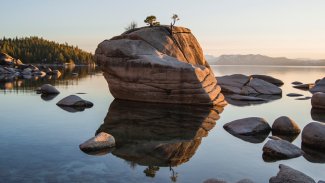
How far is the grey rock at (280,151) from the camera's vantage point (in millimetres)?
11999

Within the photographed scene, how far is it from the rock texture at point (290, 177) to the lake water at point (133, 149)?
1.57 ft

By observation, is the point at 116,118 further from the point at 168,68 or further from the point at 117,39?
the point at 117,39

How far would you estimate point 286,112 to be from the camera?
23.3 m

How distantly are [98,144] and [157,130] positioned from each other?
413 centimetres

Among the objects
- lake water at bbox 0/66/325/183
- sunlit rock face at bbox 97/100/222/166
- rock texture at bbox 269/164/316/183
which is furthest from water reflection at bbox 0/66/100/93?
rock texture at bbox 269/164/316/183

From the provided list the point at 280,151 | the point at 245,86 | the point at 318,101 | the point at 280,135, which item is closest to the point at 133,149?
the point at 280,151

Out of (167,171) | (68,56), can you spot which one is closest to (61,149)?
(167,171)

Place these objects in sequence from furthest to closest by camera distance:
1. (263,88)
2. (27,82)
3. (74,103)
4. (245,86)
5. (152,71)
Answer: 1. (27,82)
2. (263,88)
3. (245,86)
4. (152,71)
5. (74,103)

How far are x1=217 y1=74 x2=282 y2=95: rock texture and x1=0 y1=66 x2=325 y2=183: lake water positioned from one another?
47.2ft

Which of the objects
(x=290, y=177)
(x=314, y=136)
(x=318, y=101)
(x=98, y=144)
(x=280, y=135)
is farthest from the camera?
(x=318, y=101)

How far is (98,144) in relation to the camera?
1235 cm

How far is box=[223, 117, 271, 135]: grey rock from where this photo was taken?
15.8m

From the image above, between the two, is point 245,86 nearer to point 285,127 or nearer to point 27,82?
point 285,127

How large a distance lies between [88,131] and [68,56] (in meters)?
142
